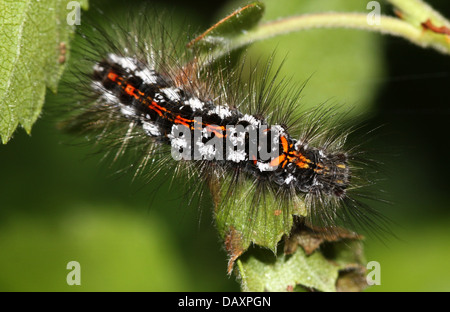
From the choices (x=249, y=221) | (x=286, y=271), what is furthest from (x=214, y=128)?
(x=286, y=271)

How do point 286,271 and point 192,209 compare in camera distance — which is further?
point 192,209

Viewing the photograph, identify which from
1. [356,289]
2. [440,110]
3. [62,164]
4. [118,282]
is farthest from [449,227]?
[62,164]

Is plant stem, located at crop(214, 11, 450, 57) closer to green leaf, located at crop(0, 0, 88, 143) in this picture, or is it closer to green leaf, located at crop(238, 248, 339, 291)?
green leaf, located at crop(0, 0, 88, 143)

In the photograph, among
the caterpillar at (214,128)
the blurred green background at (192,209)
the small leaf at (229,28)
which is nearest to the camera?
the small leaf at (229,28)

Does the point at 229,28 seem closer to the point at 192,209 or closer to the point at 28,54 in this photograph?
the point at 28,54

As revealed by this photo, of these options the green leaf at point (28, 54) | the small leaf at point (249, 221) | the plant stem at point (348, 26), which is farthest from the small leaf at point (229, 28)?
the small leaf at point (249, 221)

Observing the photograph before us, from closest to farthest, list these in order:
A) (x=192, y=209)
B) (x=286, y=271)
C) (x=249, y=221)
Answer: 1. (x=249, y=221)
2. (x=286, y=271)
3. (x=192, y=209)

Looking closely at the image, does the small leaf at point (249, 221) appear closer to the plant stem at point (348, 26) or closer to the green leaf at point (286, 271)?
the green leaf at point (286, 271)
